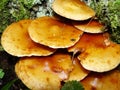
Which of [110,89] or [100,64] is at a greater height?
[100,64]

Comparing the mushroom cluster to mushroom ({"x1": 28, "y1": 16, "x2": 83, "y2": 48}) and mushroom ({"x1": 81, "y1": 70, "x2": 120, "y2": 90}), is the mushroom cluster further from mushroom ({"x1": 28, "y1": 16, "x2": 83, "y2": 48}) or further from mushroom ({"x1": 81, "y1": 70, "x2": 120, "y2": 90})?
mushroom ({"x1": 81, "y1": 70, "x2": 120, "y2": 90})

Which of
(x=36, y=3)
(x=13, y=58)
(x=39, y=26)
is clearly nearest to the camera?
(x=39, y=26)

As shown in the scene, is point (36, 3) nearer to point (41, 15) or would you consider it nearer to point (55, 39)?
point (41, 15)

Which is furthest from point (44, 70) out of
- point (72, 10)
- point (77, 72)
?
point (72, 10)

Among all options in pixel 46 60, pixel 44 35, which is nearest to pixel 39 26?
pixel 44 35

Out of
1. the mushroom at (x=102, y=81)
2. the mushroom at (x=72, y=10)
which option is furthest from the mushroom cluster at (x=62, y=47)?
the mushroom at (x=102, y=81)

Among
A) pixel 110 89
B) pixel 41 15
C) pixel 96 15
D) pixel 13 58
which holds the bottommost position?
pixel 13 58

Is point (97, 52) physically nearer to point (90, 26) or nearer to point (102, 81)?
point (90, 26)
